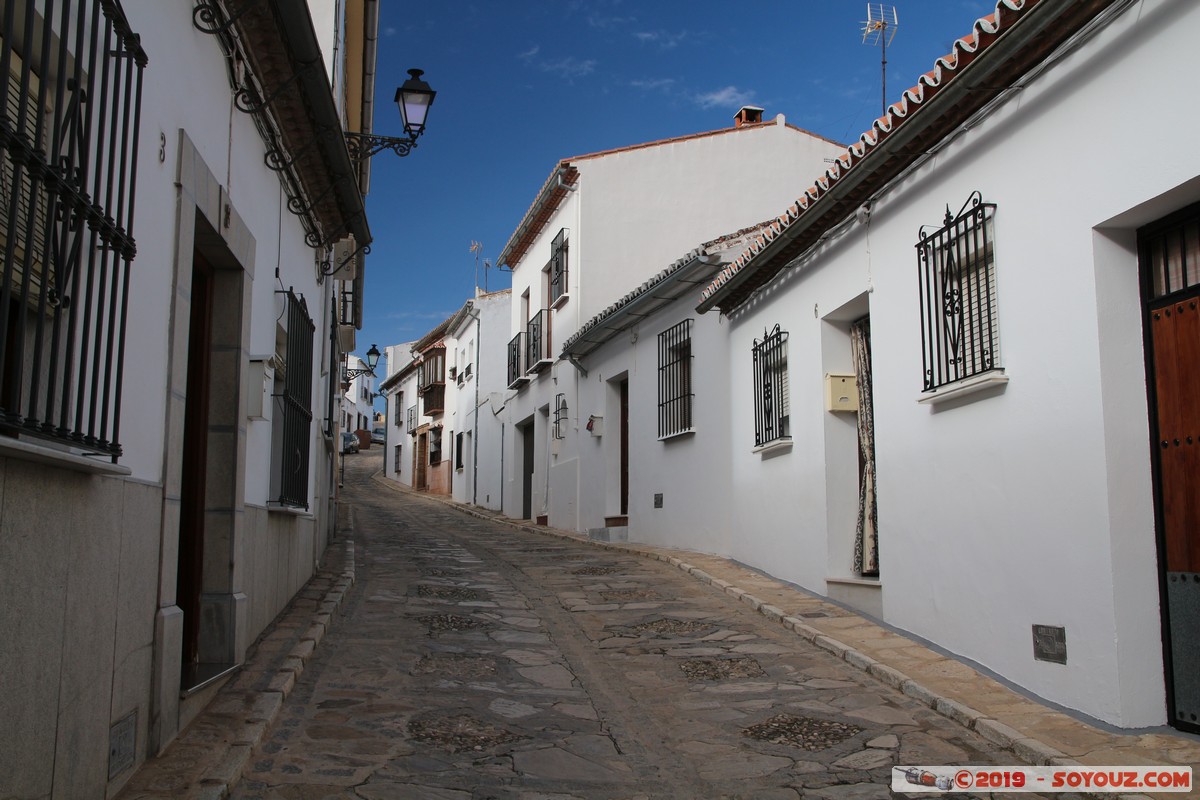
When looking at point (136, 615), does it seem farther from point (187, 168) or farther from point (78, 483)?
point (187, 168)

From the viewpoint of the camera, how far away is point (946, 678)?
5961 millimetres

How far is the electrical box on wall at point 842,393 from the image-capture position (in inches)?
336

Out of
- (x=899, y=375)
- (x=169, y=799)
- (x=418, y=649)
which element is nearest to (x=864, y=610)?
(x=899, y=375)

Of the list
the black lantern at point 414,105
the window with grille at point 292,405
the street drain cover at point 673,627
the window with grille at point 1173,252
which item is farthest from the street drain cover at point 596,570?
the window with grille at point 1173,252

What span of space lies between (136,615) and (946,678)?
4.34 metres

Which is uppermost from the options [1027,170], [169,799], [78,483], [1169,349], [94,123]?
[1027,170]

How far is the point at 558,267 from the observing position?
19141 mm

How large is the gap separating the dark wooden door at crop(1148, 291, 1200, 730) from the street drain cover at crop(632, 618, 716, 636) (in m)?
3.54

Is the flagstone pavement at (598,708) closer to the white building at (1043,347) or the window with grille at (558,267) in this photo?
the white building at (1043,347)

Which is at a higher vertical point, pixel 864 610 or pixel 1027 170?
pixel 1027 170

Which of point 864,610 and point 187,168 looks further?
point 864,610

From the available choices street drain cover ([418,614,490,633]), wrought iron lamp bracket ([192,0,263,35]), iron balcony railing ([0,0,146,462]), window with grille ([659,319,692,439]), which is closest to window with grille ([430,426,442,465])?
window with grille ([659,319,692,439])

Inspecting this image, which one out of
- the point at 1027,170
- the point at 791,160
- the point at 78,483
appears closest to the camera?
the point at 78,483

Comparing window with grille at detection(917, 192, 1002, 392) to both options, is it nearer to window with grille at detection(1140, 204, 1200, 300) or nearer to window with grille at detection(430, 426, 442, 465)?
window with grille at detection(1140, 204, 1200, 300)
